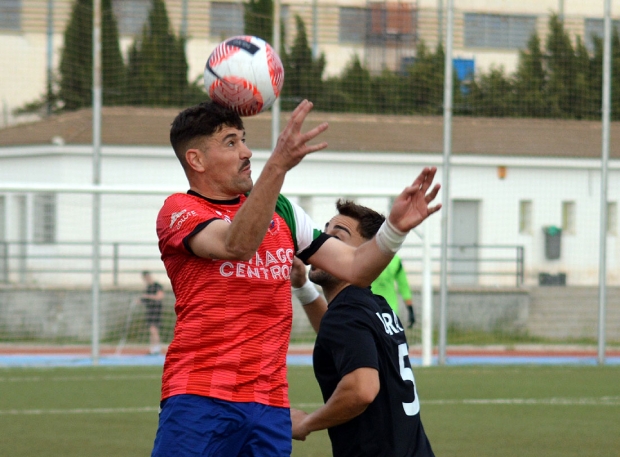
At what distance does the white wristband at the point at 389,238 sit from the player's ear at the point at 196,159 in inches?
24.5

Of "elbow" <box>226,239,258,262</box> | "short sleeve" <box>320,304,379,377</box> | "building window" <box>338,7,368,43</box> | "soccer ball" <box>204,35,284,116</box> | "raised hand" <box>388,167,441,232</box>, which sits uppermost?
"building window" <box>338,7,368,43</box>

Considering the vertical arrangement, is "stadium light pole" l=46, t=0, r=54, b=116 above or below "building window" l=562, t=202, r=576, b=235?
above

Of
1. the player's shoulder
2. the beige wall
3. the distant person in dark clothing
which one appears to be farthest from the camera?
the distant person in dark clothing

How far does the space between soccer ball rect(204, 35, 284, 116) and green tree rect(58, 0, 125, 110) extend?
9.68 m

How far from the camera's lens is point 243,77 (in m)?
3.14

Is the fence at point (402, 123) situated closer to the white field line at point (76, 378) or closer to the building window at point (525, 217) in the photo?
the building window at point (525, 217)

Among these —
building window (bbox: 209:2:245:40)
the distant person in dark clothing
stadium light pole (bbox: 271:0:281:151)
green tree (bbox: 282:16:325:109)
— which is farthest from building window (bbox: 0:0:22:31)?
the distant person in dark clothing

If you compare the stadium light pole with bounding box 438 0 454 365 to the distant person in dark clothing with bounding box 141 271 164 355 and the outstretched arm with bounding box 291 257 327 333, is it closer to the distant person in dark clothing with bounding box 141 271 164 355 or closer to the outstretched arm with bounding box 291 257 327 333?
the distant person in dark clothing with bounding box 141 271 164 355

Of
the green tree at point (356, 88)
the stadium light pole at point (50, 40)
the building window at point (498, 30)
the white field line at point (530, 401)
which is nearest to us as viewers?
the white field line at point (530, 401)

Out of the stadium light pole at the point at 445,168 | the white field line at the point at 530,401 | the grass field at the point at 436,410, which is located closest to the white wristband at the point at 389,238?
the grass field at the point at 436,410

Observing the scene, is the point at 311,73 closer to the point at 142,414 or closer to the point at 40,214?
the point at 40,214

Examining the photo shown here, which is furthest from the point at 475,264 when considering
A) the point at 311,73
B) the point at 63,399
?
the point at 63,399

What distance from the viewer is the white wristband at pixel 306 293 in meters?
3.63

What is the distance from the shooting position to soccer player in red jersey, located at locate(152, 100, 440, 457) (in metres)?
2.73
